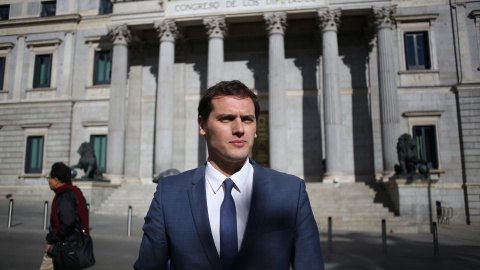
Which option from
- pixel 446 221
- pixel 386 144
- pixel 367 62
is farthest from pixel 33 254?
pixel 367 62

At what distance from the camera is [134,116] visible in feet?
89.9

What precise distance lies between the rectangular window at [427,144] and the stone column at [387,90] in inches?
131

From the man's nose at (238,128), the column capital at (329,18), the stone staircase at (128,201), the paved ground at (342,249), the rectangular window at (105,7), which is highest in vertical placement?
the rectangular window at (105,7)

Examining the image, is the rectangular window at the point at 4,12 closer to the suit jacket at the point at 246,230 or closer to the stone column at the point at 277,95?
the stone column at the point at 277,95

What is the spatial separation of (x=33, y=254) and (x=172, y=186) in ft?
29.2

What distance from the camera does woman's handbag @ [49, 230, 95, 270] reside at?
4.48 metres

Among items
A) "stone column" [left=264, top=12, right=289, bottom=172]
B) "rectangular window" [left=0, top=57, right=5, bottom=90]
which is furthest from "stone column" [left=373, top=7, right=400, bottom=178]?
"rectangular window" [left=0, top=57, right=5, bottom=90]

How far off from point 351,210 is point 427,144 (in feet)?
29.6

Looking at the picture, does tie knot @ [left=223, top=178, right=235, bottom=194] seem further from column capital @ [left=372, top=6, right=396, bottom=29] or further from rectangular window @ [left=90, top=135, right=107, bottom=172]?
rectangular window @ [left=90, top=135, right=107, bottom=172]

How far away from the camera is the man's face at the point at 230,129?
2.15 meters

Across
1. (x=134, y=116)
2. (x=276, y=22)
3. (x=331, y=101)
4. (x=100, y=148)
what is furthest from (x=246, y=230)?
(x=100, y=148)

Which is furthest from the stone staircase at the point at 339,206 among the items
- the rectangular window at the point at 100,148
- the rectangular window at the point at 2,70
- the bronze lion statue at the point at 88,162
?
the rectangular window at the point at 2,70

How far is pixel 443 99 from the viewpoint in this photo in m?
23.8

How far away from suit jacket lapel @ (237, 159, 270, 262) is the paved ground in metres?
6.80
